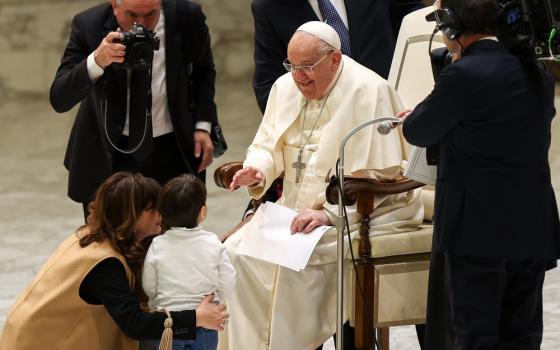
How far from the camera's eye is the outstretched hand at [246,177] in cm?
515

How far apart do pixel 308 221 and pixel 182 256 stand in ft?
2.82

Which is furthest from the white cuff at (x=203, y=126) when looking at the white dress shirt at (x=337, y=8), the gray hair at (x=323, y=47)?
the gray hair at (x=323, y=47)

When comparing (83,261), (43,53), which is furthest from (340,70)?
(43,53)

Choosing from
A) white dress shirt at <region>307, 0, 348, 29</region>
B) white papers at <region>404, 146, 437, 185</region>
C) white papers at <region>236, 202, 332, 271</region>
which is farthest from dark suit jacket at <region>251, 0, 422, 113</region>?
white papers at <region>404, 146, 437, 185</region>

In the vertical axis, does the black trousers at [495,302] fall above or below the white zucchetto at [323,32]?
below

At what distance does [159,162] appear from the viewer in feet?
18.7

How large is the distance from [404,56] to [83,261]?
1.91 meters

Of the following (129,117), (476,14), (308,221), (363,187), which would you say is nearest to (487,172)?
(476,14)

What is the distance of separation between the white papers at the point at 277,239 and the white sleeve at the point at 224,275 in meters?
0.51

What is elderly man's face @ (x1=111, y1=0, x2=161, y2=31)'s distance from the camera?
5391 millimetres

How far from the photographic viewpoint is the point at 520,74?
430 centimetres

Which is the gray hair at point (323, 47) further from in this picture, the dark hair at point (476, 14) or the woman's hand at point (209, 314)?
the woman's hand at point (209, 314)

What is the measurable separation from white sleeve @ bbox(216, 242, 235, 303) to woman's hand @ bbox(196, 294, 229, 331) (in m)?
0.07

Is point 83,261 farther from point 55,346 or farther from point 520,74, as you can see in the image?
point 520,74
